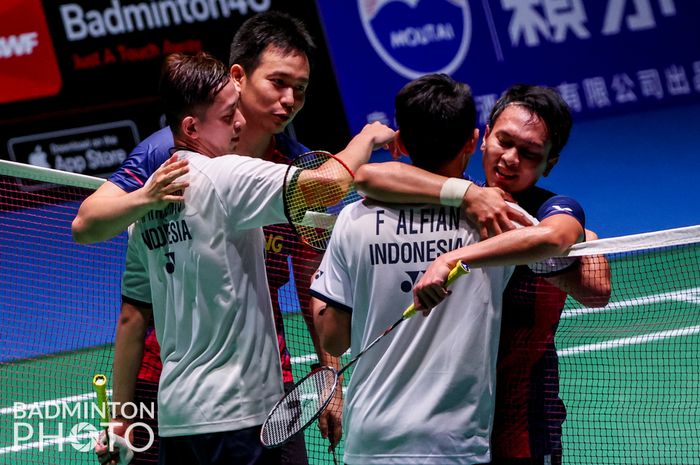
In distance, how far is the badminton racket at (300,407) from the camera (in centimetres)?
395

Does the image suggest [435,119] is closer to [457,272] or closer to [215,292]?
[457,272]

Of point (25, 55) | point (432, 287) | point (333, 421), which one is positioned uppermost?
point (25, 55)

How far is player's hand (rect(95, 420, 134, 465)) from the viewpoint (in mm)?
4633

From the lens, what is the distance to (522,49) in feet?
39.0

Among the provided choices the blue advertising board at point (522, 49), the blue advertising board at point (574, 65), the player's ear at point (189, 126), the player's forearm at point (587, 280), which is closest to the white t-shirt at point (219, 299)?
the player's ear at point (189, 126)

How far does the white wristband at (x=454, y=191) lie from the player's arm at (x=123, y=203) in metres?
0.92

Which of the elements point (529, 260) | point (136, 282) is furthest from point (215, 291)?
point (529, 260)

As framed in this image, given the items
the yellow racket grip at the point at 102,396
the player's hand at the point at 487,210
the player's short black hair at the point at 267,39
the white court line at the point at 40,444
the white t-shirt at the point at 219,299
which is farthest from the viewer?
the white court line at the point at 40,444

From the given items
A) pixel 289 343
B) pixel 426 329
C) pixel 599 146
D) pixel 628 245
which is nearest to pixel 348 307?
pixel 426 329

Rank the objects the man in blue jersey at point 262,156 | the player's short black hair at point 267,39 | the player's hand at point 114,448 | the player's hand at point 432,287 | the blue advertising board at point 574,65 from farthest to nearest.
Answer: the blue advertising board at point 574,65
the player's short black hair at point 267,39
the player's hand at point 114,448
the man in blue jersey at point 262,156
the player's hand at point 432,287

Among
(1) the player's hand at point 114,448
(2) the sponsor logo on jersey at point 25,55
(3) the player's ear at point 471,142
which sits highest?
(2) the sponsor logo on jersey at point 25,55

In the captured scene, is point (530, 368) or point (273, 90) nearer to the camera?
point (530, 368)

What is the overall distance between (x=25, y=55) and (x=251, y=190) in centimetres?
746

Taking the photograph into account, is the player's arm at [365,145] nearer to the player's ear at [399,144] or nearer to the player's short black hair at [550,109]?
the player's ear at [399,144]
